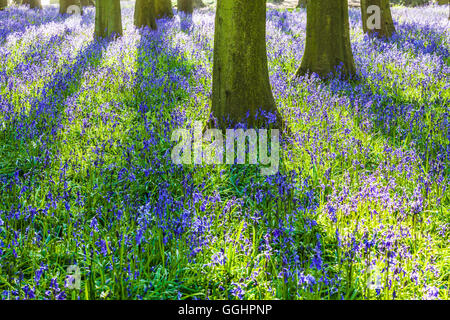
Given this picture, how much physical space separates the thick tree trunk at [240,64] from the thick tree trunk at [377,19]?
730 centimetres

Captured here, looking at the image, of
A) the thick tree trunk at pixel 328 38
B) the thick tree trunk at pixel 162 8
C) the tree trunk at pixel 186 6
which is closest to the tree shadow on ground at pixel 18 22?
the thick tree trunk at pixel 162 8

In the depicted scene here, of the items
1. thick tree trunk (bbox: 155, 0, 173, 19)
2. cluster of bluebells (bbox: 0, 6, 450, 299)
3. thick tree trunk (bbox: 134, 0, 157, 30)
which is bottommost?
cluster of bluebells (bbox: 0, 6, 450, 299)

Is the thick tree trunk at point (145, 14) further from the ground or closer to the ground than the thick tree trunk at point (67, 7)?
closer to the ground

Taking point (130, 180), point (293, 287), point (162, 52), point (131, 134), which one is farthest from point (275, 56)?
point (293, 287)

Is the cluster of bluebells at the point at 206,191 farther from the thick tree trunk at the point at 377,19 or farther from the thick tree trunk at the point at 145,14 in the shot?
the thick tree trunk at the point at 145,14

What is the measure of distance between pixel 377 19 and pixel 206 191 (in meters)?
9.41

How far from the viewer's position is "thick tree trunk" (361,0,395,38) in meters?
11.3

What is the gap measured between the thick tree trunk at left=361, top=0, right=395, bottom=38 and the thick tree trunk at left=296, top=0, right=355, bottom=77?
13.4 feet

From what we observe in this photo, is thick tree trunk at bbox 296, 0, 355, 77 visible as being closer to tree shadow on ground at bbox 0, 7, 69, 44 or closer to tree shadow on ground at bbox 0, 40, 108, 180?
tree shadow on ground at bbox 0, 40, 108, 180

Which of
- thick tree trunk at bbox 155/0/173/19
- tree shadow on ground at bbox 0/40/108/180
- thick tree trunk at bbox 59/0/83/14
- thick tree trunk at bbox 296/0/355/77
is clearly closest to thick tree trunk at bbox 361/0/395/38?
thick tree trunk at bbox 296/0/355/77

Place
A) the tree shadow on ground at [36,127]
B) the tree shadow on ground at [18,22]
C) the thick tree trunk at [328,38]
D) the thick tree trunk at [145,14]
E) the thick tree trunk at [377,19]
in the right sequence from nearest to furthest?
the tree shadow on ground at [36,127]
the thick tree trunk at [328,38]
the thick tree trunk at [377,19]
the tree shadow on ground at [18,22]
the thick tree trunk at [145,14]

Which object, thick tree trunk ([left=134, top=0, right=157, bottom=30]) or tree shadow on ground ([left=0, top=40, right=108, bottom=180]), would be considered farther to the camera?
thick tree trunk ([left=134, top=0, right=157, bottom=30])

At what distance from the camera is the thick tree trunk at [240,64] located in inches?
202

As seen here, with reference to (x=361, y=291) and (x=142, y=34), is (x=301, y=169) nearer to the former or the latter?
(x=361, y=291)
